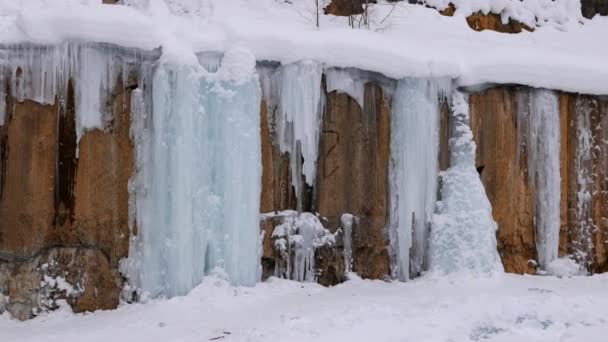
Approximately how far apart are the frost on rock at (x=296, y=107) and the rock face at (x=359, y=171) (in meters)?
0.20

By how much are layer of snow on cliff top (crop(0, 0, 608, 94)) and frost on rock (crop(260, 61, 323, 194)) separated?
18 centimetres

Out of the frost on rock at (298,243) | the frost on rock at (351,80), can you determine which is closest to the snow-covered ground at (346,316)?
the frost on rock at (298,243)

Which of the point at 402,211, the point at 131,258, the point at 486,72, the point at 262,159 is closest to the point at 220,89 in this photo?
the point at 262,159

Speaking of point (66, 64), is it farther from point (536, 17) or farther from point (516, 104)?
point (536, 17)

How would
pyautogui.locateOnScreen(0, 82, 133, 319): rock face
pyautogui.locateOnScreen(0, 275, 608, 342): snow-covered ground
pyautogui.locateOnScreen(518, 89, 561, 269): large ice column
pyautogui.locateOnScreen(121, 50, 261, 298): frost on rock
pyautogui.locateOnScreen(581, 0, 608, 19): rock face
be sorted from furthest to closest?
pyautogui.locateOnScreen(581, 0, 608, 19): rock face < pyautogui.locateOnScreen(518, 89, 561, 269): large ice column < pyautogui.locateOnScreen(121, 50, 261, 298): frost on rock < pyautogui.locateOnScreen(0, 82, 133, 319): rock face < pyautogui.locateOnScreen(0, 275, 608, 342): snow-covered ground

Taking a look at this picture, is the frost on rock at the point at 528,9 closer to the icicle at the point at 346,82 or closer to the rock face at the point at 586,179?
the rock face at the point at 586,179

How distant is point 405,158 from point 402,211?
0.67 m

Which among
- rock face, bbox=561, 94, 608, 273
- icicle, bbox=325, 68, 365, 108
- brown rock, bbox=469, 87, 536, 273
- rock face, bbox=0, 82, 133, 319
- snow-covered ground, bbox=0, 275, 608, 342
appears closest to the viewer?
snow-covered ground, bbox=0, 275, 608, 342

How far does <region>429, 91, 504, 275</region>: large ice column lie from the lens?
790 cm

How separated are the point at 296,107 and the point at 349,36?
1.13 metres

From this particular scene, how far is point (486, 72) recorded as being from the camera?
26.7 feet

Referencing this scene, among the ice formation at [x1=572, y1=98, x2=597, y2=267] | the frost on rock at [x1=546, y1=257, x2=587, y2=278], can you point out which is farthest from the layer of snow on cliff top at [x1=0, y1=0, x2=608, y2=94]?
the frost on rock at [x1=546, y1=257, x2=587, y2=278]

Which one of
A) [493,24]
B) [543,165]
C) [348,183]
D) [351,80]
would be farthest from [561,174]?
[351,80]

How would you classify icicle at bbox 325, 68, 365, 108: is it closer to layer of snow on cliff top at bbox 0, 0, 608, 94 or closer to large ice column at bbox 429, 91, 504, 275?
layer of snow on cliff top at bbox 0, 0, 608, 94
